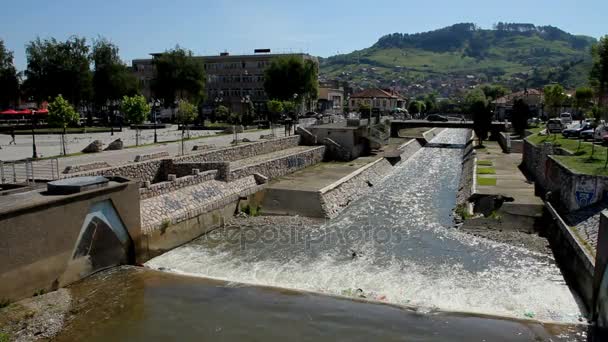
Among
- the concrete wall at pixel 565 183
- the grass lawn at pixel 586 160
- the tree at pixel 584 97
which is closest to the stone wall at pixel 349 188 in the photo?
the concrete wall at pixel 565 183

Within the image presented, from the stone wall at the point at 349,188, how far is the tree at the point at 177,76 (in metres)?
47.6

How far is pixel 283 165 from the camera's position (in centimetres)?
3894

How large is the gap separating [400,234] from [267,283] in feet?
30.0

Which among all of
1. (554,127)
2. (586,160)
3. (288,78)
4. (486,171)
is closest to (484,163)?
(486,171)

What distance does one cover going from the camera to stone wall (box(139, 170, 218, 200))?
24500mm

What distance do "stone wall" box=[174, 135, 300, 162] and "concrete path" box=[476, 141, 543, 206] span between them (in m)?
17.8

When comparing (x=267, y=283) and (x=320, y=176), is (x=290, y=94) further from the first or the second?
(x=267, y=283)

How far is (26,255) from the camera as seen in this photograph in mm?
16672

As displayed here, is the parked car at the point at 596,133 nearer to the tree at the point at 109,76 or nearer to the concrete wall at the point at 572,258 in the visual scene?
the concrete wall at the point at 572,258

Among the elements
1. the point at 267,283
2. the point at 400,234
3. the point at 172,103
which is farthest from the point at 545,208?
the point at 172,103

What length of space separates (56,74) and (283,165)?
5128 cm

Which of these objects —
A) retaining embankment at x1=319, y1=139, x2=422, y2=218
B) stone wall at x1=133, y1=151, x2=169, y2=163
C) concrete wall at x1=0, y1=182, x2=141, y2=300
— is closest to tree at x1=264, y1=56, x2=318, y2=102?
retaining embankment at x1=319, y1=139, x2=422, y2=218

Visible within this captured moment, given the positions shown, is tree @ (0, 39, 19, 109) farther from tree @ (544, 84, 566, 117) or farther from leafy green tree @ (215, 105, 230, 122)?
tree @ (544, 84, 566, 117)

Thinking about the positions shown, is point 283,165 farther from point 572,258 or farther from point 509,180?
point 572,258
